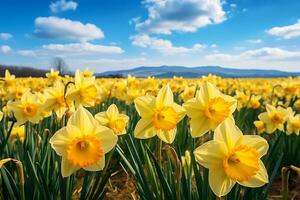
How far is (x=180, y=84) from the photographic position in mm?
8297

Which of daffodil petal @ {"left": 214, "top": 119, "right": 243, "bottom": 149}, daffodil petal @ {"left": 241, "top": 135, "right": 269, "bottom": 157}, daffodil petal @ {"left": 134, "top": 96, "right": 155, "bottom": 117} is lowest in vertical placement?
daffodil petal @ {"left": 241, "top": 135, "right": 269, "bottom": 157}

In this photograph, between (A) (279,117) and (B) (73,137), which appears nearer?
(B) (73,137)

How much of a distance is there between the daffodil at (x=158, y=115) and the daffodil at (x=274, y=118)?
1910 millimetres

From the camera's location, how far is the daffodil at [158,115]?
7.12 ft

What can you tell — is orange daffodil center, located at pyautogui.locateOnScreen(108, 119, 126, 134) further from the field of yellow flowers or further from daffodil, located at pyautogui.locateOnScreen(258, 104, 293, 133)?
daffodil, located at pyautogui.locateOnScreen(258, 104, 293, 133)

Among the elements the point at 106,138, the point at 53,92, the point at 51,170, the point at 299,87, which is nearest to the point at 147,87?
the point at 299,87

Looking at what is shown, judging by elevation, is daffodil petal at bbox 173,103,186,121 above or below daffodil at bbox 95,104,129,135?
above

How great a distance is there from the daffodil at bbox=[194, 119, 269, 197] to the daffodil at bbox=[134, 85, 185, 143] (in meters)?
0.48

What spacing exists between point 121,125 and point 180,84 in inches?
231

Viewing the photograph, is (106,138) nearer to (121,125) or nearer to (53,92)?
(121,125)

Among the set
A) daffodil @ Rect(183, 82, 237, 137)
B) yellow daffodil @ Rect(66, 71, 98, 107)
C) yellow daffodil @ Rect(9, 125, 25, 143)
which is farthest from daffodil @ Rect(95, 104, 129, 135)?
yellow daffodil @ Rect(9, 125, 25, 143)

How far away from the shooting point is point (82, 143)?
72.4 inches

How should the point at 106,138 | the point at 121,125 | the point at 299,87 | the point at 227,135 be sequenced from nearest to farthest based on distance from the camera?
the point at 227,135 → the point at 106,138 → the point at 121,125 → the point at 299,87

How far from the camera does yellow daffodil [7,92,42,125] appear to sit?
9.78 feet
